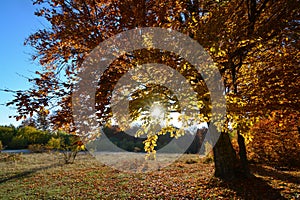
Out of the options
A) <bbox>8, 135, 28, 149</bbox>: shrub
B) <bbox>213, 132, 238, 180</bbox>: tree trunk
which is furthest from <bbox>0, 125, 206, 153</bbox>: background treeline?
<bbox>213, 132, 238, 180</bbox>: tree trunk

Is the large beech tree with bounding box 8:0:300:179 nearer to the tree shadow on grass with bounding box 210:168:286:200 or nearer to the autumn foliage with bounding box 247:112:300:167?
the tree shadow on grass with bounding box 210:168:286:200

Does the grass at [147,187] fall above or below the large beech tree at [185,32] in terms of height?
below

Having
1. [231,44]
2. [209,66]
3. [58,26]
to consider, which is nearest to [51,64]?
[58,26]

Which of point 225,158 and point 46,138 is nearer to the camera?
point 225,158

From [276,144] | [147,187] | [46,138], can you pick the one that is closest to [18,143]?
[46,138]

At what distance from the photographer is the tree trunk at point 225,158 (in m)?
8.52

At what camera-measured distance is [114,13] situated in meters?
5.45

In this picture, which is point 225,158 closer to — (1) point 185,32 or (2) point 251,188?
(2) point 251,188

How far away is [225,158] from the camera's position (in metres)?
8.61

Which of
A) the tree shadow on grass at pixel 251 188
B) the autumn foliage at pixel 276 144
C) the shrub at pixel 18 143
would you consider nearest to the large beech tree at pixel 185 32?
the tree shadow on grass at pixel 251 188

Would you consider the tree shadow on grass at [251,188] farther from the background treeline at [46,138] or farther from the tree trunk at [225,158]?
the background treeline at [46,138]

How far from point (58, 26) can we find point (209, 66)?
14.0 ft

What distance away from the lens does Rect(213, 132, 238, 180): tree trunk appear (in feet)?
28.0

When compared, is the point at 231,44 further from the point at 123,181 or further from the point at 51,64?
the point at 123,181
